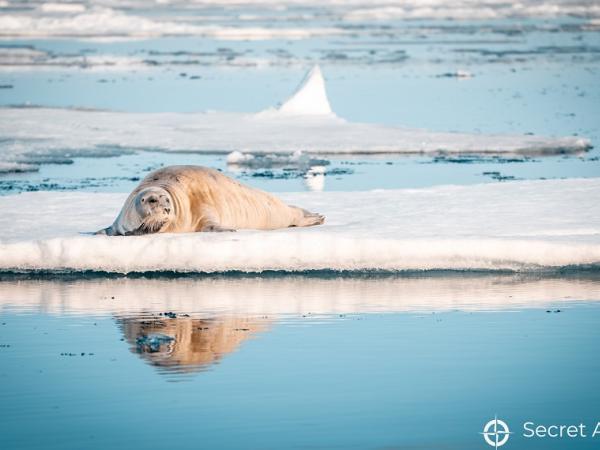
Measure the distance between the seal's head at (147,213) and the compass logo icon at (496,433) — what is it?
394 centimetres

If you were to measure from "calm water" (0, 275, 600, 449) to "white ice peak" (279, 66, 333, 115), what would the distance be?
36.7ft

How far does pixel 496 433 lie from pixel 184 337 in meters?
2.16

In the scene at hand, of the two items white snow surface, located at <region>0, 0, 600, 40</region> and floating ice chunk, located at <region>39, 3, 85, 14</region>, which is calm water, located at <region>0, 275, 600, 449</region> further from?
floating ice chunk, located at <region>39, 3, 85, 14</region>

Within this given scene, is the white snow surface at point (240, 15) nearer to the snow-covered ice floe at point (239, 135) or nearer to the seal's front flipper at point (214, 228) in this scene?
the snow-covered ice floe at point (239, 135)

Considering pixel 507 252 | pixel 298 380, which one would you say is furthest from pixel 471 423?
pixel 507 252

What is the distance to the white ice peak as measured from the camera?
19.5 meters

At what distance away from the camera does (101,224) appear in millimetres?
9695

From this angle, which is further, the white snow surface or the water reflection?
the white snow surface

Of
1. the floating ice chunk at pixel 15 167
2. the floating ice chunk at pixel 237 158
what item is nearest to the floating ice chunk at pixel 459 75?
the floating ice chunk at pixel 237 158

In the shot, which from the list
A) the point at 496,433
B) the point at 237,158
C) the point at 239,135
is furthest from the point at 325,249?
the point at 239,135

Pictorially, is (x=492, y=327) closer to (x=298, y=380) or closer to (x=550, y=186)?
(x=298, y=380)

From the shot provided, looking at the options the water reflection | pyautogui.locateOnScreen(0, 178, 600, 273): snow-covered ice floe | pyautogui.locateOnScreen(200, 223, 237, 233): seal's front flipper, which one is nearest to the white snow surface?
pyautogui.locateOnScreen(200, 223, 237, 233): seal's front flipper

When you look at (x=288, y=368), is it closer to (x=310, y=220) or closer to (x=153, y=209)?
(x=153, y=209)

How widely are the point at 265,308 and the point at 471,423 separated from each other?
2437 mm
